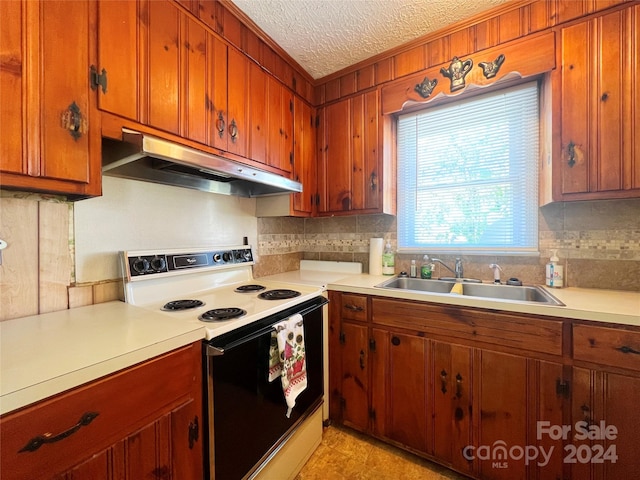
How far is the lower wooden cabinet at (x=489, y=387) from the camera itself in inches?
41.4

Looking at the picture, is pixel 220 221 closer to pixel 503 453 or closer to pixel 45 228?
pixel 45 228

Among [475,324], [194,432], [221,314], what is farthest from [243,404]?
[475,324]

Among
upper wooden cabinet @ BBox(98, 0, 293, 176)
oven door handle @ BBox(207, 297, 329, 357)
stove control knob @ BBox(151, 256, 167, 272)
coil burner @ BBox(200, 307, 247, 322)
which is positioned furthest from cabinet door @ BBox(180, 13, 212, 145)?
oven door handle @ BBox(207, 297, 329, 357)

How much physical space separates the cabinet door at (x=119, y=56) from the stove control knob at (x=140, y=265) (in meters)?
0.64

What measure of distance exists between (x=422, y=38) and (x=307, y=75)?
854 millimetres

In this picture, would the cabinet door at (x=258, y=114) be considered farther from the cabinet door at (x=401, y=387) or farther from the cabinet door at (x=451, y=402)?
the cabinet door at (x=451, y=402)

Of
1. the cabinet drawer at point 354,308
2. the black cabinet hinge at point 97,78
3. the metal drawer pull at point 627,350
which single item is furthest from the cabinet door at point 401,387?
the black cabinet hinge at point 97,78

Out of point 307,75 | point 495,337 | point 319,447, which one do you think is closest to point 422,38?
point 307,75

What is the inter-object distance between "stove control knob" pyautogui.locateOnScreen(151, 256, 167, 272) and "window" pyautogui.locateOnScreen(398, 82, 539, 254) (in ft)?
5.35

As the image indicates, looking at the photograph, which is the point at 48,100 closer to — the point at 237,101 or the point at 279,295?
the point at 237,101

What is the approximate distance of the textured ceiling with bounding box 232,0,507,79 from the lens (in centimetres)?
143

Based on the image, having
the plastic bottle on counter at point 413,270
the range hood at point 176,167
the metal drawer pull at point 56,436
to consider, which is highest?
the range hood at point 176,167

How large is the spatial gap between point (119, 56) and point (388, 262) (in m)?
1.89

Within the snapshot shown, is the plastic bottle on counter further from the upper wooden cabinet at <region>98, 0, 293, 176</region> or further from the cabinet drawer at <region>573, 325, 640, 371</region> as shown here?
the upper wooden cabinet at <region>98, 0, 293, 176</region>
